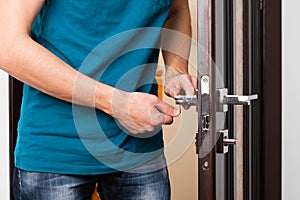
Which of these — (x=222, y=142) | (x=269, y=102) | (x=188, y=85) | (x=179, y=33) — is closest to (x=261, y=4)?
(x=269, y=102)

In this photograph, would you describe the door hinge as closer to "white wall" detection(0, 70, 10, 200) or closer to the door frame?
the door frame

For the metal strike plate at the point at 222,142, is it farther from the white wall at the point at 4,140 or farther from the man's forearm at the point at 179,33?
the white wall at the point at 4,140

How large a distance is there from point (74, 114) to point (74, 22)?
146mm

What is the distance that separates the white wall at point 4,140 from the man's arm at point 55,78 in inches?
22.9

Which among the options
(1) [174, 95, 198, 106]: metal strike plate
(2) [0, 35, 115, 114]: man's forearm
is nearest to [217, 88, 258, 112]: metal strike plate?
(1) [174, 95, 198, 106]: metal strike plate

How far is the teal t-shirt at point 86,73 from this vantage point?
2.66ft

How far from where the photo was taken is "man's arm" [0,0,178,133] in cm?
73

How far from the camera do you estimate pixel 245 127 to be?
116 centimetres

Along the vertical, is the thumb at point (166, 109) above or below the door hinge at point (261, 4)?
below

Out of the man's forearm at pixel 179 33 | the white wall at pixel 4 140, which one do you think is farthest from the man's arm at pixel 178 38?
the white wall at pixel 4 140

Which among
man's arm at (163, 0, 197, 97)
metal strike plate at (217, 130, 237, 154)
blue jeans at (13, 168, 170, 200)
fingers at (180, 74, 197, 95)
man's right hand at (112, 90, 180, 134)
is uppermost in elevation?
man's arm at (163, 0, 197, 97)
